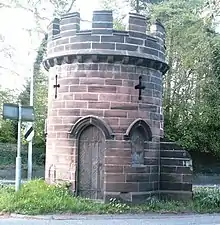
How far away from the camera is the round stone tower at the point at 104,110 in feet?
41.9

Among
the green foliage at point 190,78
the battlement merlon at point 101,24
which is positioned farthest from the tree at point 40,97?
the battlement merlon at point 101,24

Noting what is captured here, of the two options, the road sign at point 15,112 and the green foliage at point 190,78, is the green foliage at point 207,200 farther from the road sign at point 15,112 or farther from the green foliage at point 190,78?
the green foliage at point 190,78

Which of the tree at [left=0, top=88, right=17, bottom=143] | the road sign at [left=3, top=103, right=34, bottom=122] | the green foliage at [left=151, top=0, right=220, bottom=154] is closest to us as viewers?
the road sign at [left=3, top=103, right=34, bottom=122]

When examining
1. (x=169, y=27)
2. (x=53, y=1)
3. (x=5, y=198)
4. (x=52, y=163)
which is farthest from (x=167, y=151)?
(x=53, y=1)

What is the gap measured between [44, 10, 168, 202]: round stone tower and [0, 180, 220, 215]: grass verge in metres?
0.51

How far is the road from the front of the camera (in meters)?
10.3

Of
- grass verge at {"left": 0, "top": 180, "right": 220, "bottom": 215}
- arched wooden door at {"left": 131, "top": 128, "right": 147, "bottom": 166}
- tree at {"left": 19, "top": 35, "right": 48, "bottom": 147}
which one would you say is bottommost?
grass verge at {"left": 0, "top": 180, "right": 220, "bottom": 215}

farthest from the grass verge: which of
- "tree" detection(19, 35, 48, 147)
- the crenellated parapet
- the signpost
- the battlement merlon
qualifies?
"tree" detection(19, 35, 48, 147)

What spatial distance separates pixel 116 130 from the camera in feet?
41.9

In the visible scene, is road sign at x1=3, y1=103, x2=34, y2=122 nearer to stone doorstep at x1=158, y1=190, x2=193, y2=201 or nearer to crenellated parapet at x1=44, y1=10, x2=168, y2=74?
crenellated parapet at x1=44, y1=10, x2=168, y2=74

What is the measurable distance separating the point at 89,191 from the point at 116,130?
178 cm

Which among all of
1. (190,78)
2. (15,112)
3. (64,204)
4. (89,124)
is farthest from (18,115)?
(190,78)

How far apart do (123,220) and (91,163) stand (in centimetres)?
253

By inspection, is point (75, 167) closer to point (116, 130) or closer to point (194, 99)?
point (116, 130)
